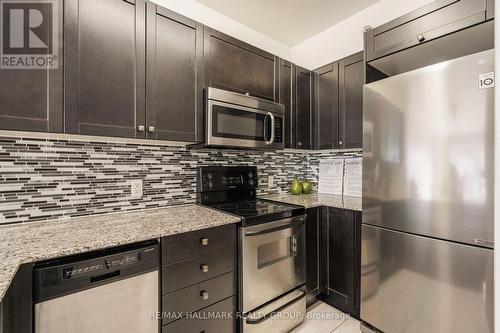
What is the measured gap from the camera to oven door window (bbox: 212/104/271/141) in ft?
5.50

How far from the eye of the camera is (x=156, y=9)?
1.46m

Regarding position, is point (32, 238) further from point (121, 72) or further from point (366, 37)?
point (366, 37)

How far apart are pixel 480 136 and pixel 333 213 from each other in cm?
106

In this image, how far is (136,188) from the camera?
1680 mm

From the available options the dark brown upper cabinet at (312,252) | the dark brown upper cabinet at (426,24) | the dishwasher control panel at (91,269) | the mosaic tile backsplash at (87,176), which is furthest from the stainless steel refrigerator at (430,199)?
the dishwasher control panel at (91,269)

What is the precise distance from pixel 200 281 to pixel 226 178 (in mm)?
924

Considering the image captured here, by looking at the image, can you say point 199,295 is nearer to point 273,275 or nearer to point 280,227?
point 273,275

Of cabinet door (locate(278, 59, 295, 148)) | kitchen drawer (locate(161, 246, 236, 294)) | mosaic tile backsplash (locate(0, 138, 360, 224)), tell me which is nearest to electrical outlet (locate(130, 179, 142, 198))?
mosaic tile backsplash (locate(0, 138, 360, 224))

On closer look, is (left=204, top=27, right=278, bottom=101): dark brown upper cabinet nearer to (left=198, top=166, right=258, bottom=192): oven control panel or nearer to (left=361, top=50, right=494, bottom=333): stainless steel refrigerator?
(left=198, top=166, right=258, bottom=192): oven control panel

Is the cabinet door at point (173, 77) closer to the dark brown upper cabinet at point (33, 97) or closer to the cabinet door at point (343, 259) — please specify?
the dark brown upper cabinet at point (33, 97)

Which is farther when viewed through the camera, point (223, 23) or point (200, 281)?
point (223, 23)

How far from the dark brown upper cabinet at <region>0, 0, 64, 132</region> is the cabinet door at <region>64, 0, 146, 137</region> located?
0.03 m

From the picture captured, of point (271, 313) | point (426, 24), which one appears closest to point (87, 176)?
point (271, 313)

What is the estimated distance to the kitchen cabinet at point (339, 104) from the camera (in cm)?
208
